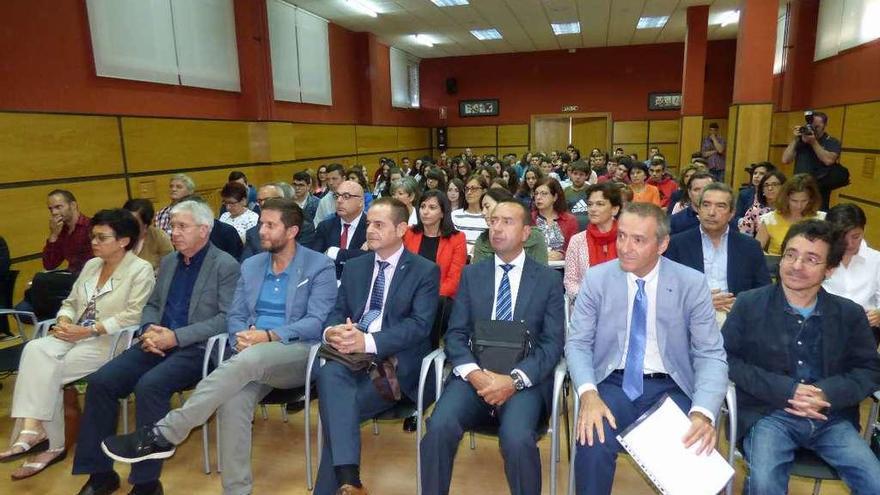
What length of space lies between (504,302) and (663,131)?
1389 cm

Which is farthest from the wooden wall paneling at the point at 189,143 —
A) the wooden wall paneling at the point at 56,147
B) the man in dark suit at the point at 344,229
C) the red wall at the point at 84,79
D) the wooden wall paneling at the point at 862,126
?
the wooden wall paneling at the point at 862,126

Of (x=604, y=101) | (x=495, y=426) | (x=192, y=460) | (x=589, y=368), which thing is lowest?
(x=192, y=460)

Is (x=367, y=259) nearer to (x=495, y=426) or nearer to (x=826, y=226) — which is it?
(x=495, y=426)

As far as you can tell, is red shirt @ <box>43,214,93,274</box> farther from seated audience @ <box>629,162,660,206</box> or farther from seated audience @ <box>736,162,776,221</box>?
seated audience @ <box>736,162,776,221</box>

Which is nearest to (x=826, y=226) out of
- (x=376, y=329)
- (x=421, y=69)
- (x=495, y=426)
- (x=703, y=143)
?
(x=495, y=426)

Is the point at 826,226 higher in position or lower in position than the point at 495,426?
higher

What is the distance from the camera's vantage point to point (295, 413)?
3.42m

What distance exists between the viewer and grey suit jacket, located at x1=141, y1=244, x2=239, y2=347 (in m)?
2.89

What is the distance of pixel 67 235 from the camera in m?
4.38

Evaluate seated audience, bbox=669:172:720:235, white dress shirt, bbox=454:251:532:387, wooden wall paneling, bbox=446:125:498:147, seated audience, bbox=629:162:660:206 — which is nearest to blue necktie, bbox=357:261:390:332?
white dress shirt, bbox=454:251:532:387

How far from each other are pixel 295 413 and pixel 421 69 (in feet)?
46.3

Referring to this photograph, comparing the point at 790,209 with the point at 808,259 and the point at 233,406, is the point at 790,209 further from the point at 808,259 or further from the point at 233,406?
the point at 233,406

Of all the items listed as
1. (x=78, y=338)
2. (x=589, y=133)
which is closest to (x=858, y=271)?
(x=78, y=338)

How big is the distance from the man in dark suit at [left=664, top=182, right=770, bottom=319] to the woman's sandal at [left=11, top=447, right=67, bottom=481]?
12.2ft
